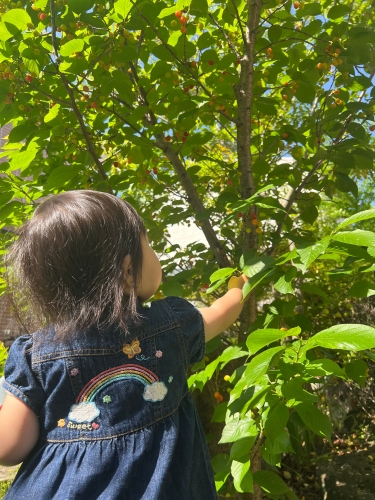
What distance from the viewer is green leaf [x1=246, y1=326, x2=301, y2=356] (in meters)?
1.06

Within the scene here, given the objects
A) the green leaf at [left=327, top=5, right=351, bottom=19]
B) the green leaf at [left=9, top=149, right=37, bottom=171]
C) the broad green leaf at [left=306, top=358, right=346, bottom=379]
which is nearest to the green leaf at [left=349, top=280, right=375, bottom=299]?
the broad green leaf at [left=306, top=358, right=346, bottom=379]

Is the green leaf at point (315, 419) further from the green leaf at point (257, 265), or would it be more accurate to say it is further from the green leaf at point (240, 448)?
the green leaf at point (257, 265)

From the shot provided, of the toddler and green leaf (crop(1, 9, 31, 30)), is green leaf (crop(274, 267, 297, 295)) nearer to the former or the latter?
the toddler

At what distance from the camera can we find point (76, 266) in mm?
1115

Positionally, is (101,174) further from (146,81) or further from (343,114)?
(343,114)

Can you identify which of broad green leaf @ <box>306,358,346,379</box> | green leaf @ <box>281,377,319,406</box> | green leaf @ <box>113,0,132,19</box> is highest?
green leaf @ <box>113,0,132,19</box>

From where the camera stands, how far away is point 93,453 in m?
1.05

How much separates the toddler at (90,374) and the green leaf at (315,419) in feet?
0.98

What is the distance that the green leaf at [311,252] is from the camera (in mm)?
1094

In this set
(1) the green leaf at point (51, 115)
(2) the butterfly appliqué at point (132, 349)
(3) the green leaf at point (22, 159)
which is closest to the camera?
(2) the butterfly appliqué at point (132, 349)

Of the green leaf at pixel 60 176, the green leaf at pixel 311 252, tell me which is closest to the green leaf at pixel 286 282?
the green leaf at pixel 311 252

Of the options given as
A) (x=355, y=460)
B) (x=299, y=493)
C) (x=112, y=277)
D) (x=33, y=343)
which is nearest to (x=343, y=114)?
(x=112, y=277)

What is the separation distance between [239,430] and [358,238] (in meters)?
0.62

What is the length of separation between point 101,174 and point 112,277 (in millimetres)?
1037
